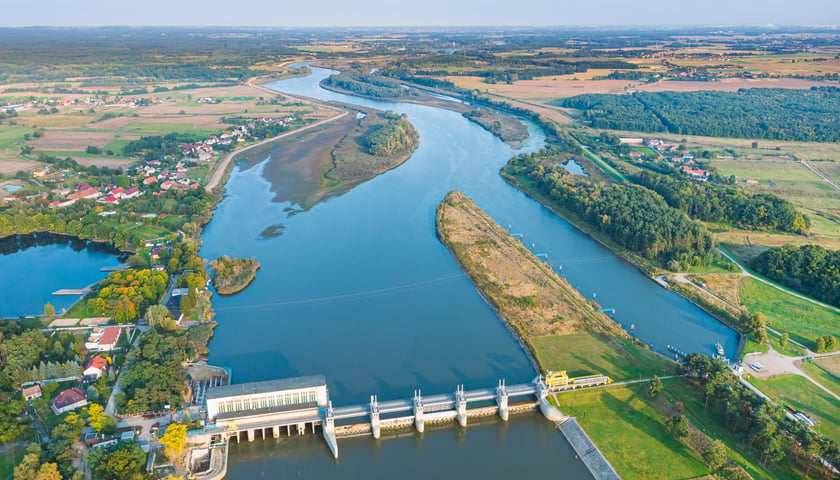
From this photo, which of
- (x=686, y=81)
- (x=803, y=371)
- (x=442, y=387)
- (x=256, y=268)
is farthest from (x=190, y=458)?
(x=686, y=81)

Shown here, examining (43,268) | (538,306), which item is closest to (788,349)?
(538,306)

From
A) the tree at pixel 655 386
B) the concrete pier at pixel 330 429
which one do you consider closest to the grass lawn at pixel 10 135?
Answer: the concrete pier at pixel 330 429

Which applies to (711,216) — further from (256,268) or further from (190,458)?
(190,458)

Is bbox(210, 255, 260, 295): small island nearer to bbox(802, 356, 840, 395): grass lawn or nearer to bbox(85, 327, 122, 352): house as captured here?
bbox(85, 327, 122, 352): house

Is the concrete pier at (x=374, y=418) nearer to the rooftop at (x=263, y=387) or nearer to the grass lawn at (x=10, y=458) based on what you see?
the rooftop at (x=263, y=387)

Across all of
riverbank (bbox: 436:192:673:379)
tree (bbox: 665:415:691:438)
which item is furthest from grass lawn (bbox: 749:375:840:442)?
tree (bbox: 665:415:691:438)

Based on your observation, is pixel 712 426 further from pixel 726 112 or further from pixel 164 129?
pixel 164 129
